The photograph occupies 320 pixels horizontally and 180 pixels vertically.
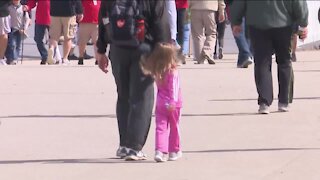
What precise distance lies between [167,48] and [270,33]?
3.36 m

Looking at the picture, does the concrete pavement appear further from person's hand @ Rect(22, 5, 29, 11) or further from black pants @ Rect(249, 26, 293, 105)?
person's hand @ Rect(22, 5, 29, 11)

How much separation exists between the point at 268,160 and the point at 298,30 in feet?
10.2

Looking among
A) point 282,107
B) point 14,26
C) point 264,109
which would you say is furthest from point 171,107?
point 14,26

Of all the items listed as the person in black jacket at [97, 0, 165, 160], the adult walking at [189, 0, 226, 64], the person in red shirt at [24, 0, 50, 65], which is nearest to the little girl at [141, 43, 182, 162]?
the person in black jacket at [97, 0, 165, 160]

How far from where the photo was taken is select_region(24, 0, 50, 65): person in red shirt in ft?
68.6

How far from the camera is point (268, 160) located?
28.9 ft

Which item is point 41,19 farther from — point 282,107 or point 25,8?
point 282,107

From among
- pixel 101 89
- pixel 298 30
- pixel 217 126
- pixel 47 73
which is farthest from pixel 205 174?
pixel 47 73

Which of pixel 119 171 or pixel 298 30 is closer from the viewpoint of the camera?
pixel 119 171

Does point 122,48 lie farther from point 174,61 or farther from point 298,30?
point 298,30

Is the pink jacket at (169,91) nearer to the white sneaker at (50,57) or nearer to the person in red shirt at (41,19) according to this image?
the white sneaker at (50,57)

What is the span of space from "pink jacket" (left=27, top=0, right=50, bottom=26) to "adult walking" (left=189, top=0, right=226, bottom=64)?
11.1ft

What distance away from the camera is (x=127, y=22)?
8539mm

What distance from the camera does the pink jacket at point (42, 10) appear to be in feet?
68.6
